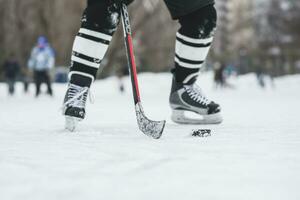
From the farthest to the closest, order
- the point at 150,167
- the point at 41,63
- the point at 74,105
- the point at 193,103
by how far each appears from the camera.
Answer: the point at 41,63, the point at 193,103, the point at 74,105, the point at 150,167

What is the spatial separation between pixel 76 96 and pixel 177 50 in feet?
Result: 2.30

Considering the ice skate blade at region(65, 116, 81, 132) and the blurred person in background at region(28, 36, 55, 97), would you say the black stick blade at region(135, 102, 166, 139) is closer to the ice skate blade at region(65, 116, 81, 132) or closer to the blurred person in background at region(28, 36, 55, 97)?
the ice skate blade at region(65, 116, 81, 132)

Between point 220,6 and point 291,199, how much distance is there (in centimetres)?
7964

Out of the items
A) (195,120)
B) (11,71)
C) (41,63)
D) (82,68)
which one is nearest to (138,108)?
(82,68)

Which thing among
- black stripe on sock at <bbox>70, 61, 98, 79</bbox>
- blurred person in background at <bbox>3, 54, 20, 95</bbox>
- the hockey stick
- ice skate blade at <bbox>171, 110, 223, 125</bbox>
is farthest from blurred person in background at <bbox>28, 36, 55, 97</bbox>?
the hockey stick

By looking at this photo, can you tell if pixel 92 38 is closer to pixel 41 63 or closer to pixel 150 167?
pixel 150 167

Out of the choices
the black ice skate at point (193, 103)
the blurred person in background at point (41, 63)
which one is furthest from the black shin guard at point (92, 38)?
the blurred person in background at point (41, 63)

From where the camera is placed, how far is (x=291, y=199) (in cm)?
94

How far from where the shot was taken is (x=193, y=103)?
266 cm

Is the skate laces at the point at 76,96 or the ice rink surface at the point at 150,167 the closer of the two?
the ice rink surface at the point at 150,167

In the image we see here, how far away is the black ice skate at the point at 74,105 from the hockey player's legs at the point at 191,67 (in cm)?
60

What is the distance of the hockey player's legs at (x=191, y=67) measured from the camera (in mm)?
2578

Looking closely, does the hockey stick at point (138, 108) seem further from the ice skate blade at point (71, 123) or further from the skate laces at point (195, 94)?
the skate laces at point (195, 94)

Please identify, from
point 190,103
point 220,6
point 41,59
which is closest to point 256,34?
point 220,6
